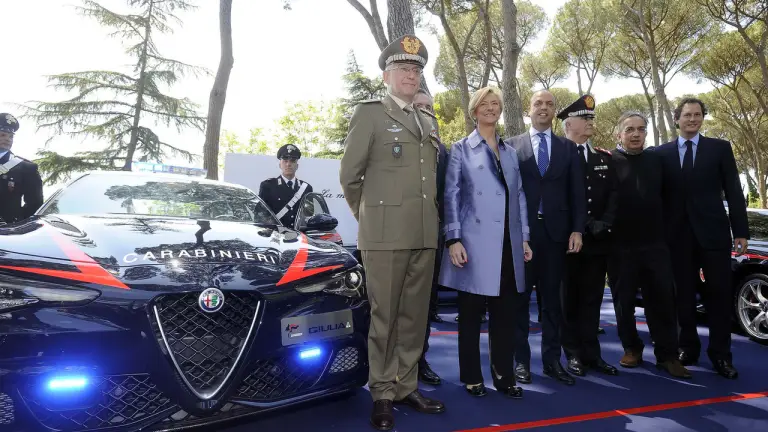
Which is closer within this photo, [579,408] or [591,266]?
[579,408]

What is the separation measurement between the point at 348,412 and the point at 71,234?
5.12 ft

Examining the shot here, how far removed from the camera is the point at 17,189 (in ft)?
14.1

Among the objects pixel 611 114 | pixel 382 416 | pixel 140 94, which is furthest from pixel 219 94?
pixel 611 114

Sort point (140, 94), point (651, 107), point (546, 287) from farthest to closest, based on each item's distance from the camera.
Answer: point (651, 107)
point (140, 94)
point (546, 287)

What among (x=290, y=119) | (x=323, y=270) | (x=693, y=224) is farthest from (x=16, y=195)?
(x=290, y=119)

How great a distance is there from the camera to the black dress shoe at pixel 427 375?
3.28 meters

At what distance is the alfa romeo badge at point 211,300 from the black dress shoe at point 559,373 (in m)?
2.25

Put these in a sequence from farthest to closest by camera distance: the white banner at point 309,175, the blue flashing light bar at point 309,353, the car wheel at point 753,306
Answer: the white banner at point 309,175 → the car wheel at point 753,306 → the blue flashing light bar at point 309,353

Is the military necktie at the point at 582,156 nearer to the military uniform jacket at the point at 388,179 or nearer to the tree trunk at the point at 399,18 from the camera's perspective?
the military uniform jacket at the point at 388,179

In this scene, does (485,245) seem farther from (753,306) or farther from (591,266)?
(753,306)

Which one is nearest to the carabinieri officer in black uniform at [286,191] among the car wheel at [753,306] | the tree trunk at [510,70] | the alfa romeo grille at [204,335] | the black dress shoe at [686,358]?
the alfa romeo grille at [204,335]

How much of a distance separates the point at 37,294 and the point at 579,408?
2.60 meters

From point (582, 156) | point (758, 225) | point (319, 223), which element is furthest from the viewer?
point (758, 225)

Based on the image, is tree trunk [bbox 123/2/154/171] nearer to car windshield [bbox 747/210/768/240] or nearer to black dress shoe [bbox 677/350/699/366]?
car windshield [bbox 747/210/768/240]
